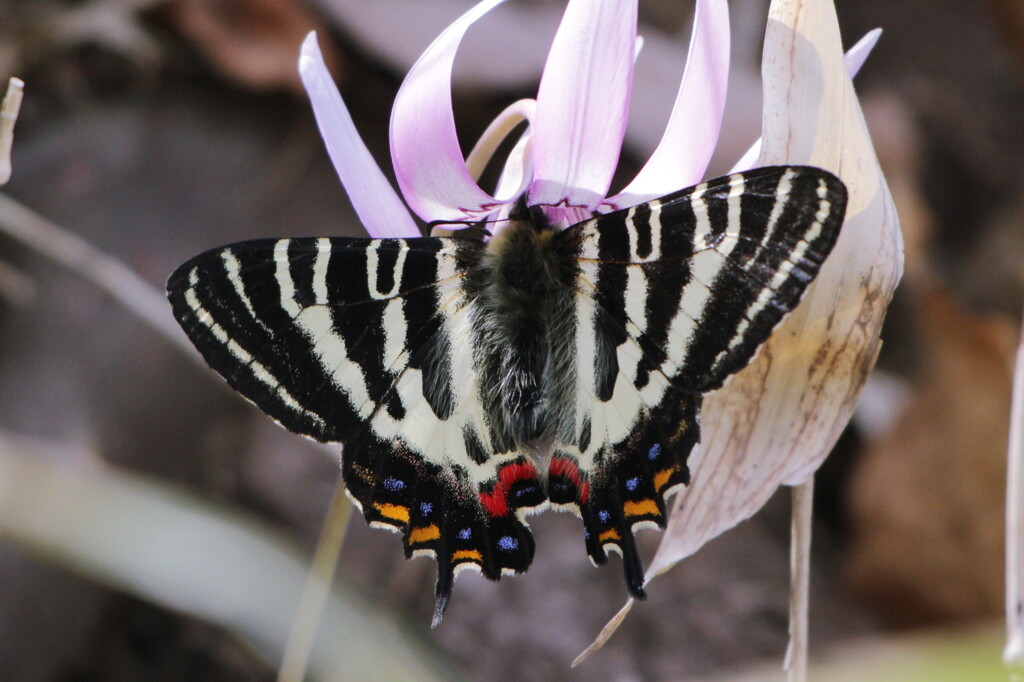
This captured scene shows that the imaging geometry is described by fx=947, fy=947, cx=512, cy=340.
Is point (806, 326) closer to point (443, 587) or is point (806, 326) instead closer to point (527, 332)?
point (527, 332)

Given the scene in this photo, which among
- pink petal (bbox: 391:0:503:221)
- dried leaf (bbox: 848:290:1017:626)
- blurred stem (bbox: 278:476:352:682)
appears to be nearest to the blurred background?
dried leaf (bbox: 848:290:1017:626)

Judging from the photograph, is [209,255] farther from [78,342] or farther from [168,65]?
[168,65]

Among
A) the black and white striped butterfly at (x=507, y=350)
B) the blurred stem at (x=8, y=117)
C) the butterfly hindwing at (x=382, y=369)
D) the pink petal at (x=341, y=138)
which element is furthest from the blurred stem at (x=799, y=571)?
the blurred stem at (x=8, y=117)

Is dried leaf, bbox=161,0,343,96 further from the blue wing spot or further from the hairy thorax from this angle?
the blue wing spot

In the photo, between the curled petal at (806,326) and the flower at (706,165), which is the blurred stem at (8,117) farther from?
the curled petal at (806,326)

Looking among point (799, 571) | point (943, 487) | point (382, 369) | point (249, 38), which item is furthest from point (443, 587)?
point (249, 38)

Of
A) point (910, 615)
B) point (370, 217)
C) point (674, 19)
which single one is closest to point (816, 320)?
point (370, 217)
